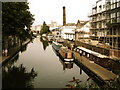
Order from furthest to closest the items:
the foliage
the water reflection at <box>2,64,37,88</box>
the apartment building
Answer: the apartment building, the foliage, the water reflection at <box>2,64,37,88</box>

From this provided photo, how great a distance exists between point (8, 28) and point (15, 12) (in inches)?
99.1

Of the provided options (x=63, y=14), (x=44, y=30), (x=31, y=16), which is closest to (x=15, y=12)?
(x=31, y=16)

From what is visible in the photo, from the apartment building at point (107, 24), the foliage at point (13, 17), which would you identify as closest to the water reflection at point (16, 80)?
the foliage at point (13, 17)

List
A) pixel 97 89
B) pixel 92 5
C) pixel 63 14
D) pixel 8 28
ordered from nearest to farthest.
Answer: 1. pixel 97 89
2. pixel 8 28
3. pixel 92 5
4. pixel 63 14

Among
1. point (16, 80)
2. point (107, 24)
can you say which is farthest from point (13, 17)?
point (107, 24)

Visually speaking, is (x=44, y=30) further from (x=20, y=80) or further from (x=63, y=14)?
(x=20, y=80)

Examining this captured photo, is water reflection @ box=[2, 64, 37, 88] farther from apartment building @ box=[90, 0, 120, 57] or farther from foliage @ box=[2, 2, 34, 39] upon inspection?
apartment building @ box=[90, 0, 120, 57]

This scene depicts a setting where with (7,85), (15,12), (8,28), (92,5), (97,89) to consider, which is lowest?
(7,85)

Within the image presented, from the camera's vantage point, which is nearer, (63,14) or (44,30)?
(63,14)

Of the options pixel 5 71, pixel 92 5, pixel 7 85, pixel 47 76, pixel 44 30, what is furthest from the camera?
pixel 44 30

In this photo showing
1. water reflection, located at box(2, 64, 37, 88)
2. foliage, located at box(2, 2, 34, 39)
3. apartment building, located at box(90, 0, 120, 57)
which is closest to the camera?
water reflection, located at box(2, 64, 37, 88)

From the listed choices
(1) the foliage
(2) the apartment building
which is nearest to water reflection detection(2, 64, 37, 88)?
(1) the foliage

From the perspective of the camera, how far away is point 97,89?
510 centimetres

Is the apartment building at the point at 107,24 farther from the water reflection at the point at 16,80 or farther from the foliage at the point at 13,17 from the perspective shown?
the foliage at the point at 13,17
